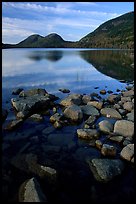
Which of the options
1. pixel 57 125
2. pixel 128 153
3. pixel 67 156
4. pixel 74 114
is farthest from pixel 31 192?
pixel 74 114

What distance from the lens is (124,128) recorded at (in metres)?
10.8

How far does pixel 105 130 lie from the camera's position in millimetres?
11242

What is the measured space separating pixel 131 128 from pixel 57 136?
3.39 metres

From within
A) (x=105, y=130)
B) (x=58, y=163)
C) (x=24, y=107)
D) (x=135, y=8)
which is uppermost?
(x=135, y=8)

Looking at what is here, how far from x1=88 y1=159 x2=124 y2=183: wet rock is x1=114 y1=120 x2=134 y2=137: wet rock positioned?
8.08 ft

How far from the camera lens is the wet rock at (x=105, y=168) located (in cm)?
763

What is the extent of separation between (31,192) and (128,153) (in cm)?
406

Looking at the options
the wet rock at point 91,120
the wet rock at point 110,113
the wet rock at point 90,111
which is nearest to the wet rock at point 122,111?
the wet rock at point 110,113

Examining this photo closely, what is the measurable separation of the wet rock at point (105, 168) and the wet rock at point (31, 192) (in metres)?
2.04

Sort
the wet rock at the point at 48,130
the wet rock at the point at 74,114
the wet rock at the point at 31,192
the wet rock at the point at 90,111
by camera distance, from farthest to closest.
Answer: the wet rock at the point at 90,111 → the wet rock at the point at 74,114 → the wet rock at the point at 48,130 → the wet rock at the point at 31,192

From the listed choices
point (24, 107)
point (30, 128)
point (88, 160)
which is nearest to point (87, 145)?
point (88, 160)

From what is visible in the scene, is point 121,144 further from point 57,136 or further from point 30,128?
point 30,128

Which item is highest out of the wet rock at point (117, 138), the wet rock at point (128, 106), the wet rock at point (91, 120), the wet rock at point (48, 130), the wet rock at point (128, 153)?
the wet rock at point (128, 106)

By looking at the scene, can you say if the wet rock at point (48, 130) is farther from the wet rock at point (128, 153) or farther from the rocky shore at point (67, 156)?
the wet rock at point (128, 153)
